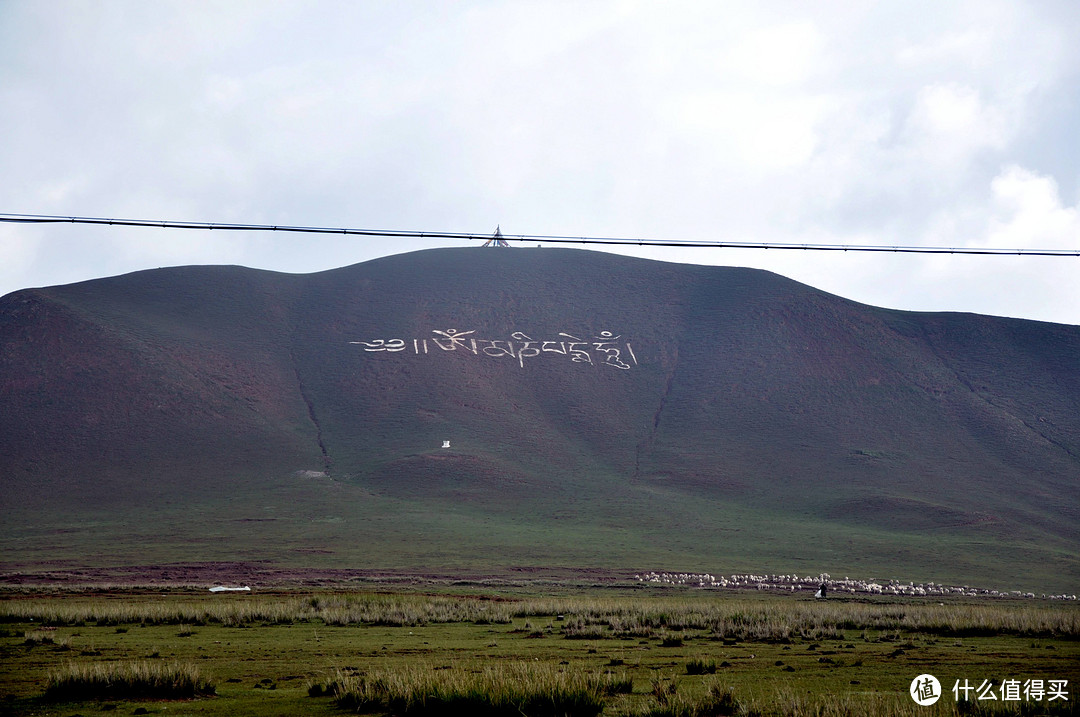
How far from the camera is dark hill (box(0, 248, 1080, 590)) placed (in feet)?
219

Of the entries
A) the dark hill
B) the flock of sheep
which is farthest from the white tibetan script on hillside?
the flock of sheep

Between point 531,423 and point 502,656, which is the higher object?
point 531,423

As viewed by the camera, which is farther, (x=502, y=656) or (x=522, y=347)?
(x=522, y=347)

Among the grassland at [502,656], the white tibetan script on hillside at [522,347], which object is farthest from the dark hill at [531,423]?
the grassland at [502,656]

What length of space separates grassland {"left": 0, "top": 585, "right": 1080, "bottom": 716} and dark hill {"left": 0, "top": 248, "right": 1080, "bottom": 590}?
29.1m

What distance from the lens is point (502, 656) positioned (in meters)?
18.5

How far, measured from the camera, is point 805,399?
107250 mm

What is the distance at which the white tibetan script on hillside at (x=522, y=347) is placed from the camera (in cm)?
11488

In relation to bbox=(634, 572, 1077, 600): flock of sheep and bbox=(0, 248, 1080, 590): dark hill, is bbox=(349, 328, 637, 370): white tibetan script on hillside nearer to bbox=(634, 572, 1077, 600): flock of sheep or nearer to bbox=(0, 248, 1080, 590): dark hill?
bbox=(0, 248, 1080, 590): dark hill

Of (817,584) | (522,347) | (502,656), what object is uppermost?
(522,347)

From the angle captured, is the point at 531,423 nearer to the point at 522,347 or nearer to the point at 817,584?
the point at 522,347

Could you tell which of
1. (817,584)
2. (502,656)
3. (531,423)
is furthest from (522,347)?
(502,656)

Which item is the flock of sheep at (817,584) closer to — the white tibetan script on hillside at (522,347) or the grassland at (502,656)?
the grassland at (502,656)

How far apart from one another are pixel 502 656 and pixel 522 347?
10033 centimetres
